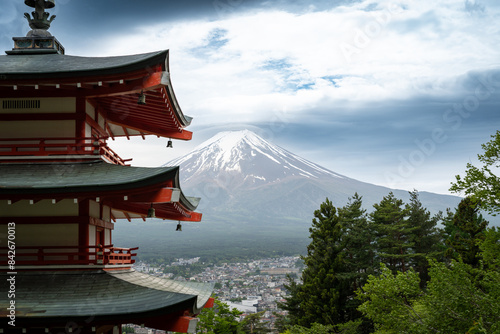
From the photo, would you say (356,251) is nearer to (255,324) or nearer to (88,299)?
(255,324)

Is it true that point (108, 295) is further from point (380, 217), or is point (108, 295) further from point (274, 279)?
point (274, 279)

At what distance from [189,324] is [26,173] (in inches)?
182

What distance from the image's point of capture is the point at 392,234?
1502 inches

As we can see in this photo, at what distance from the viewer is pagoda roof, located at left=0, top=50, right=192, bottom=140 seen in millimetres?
10188

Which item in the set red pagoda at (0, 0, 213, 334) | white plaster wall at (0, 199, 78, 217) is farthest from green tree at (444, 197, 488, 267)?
white plaster wall at (0, 199, 78, 217)

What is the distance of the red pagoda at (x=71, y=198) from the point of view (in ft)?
30.1

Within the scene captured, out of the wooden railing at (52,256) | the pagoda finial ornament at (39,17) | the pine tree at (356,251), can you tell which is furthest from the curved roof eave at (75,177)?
the pine tree at (356,251)

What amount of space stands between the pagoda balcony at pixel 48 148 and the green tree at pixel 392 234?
95.3 ft

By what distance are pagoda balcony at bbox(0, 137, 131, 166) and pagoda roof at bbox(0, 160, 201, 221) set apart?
176 millimetres

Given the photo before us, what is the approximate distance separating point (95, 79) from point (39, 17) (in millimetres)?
4275

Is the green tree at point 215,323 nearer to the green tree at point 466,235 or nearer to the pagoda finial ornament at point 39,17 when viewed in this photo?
the green tree at point 466,235

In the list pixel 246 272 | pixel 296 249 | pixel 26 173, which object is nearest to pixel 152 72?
pixel 26 173

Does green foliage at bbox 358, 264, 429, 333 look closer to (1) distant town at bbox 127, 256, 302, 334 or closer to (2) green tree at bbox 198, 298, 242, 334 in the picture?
(2) green tree at bbox 198, 298, 242, 334

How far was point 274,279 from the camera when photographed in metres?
119
